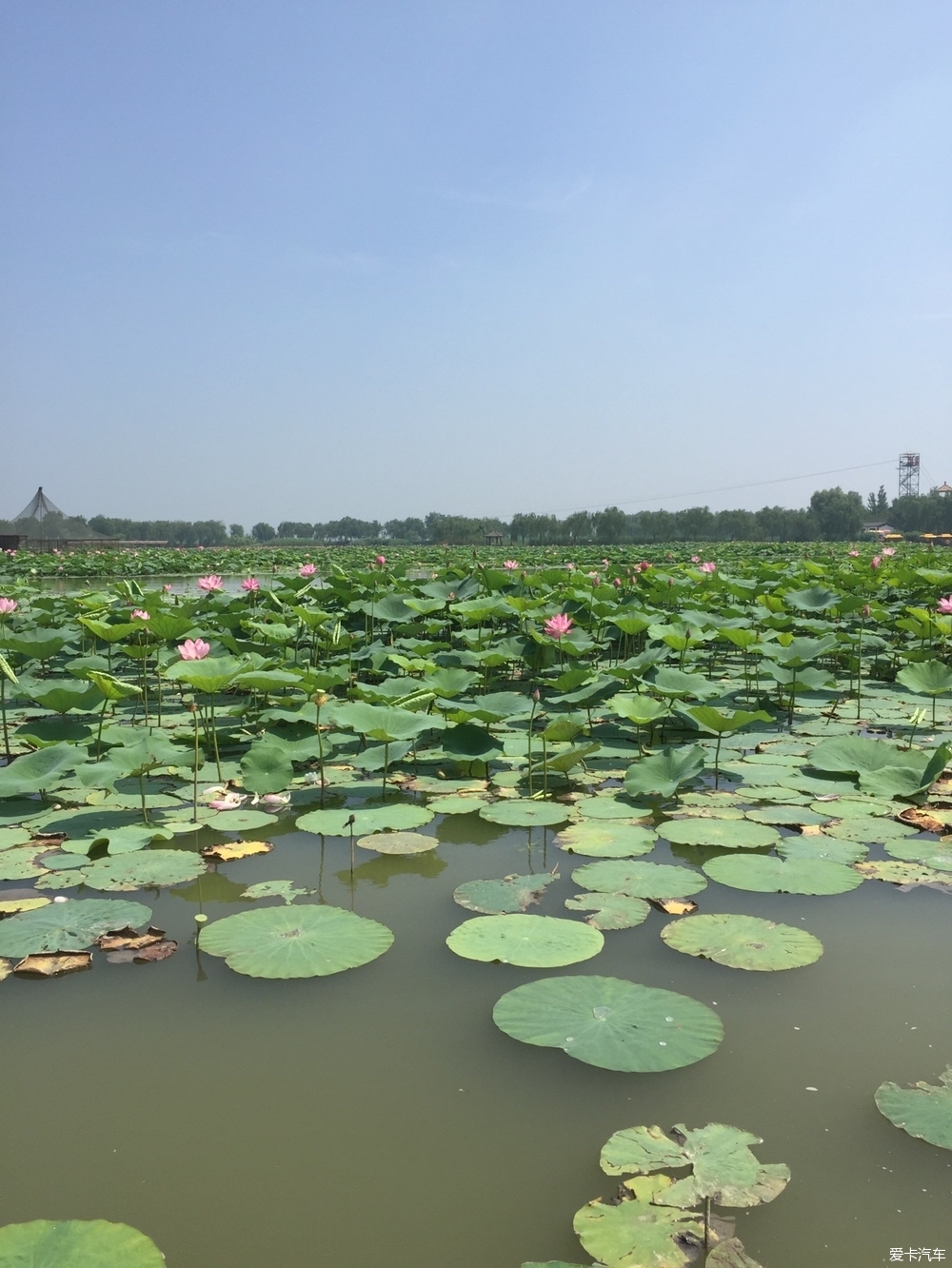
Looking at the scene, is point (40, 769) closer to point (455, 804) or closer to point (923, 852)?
point (455, 804)

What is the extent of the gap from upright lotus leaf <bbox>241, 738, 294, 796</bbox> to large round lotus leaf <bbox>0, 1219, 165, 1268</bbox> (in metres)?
2.07

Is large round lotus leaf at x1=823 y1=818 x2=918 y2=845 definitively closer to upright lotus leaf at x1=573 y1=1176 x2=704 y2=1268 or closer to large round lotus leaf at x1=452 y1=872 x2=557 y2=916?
large round lotus leaf at x1=452 y1=872 x2=557 y2=916

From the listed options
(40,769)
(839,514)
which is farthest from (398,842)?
(839,514)

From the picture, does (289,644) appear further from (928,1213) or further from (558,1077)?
(928,1213)

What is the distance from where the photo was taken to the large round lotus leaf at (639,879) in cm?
238

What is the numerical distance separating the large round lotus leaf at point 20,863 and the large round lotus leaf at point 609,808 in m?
1.76

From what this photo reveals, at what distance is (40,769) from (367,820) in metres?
1.27

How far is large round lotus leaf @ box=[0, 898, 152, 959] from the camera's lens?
2041mm

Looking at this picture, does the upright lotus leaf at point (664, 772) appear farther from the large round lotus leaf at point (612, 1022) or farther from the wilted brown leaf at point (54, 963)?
the wilted brown leaf at point (54, 963)

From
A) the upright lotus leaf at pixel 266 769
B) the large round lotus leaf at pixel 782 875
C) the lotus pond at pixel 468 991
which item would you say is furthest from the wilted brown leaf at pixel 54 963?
the large round lotus leaf at pixel 782 875

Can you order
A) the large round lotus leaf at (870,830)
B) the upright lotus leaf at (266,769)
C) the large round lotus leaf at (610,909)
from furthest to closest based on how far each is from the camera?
1. the upright lotus leaf at (266,769)
2. the large round lotus leaf at (870,830)
3. the large round lotus leaf at (610,909)

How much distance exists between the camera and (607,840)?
279 cm

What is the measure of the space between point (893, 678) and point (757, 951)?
14.2 feet

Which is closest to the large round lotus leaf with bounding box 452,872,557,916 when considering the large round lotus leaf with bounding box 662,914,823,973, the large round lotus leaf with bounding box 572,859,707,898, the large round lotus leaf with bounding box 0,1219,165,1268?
the large round lotus leaf with bounding box 572,859,707,898
